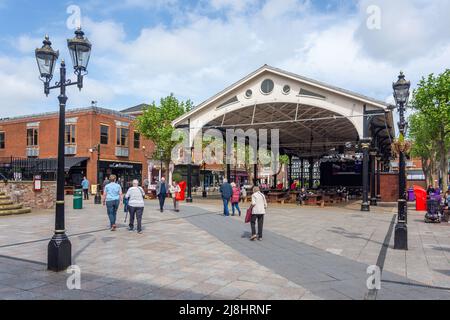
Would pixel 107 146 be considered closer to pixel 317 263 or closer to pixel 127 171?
pixel 127 171

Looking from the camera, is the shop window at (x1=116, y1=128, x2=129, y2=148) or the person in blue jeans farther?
the shop window at (x1=116, y1=128, x2=129, y2=148)

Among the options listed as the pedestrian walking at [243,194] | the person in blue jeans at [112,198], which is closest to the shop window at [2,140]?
the pedestrian walking at [243,194]

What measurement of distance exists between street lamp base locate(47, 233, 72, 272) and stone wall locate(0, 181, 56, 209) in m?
13.0

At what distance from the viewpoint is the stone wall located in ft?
59.2

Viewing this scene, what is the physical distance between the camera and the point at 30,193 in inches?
726

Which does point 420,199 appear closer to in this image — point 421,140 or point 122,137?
point 421,140

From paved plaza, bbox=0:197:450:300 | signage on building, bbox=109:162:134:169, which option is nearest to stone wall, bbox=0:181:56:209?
paved plaza, bbox=0:197:450:300

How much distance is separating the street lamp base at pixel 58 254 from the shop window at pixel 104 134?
31.2m

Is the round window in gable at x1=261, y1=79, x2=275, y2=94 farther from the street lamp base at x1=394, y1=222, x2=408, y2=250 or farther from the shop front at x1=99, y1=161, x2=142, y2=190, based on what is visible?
the shop front at x1=99, y1=161, x2=142, y2=190

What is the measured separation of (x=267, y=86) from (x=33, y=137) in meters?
28.7

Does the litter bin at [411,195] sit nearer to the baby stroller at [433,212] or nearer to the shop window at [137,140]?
the baby stroller at [433,212]

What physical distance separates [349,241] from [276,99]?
37.7 feet

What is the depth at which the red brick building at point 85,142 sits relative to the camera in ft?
117

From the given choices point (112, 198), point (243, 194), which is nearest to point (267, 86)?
point (243, 194)
